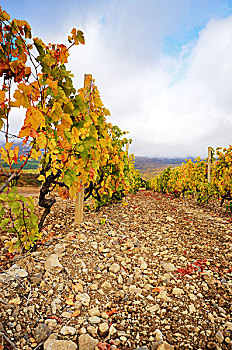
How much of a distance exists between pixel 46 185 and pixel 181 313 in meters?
2.09

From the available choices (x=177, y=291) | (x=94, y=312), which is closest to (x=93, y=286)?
(x=94, y=312)

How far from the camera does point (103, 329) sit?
173 cm

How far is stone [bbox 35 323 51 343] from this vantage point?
5.18 ft

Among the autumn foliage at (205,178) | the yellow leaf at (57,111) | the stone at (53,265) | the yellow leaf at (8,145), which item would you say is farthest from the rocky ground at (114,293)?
the autumn foliage at (205,178)

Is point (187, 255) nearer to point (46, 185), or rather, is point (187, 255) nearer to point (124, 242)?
point (124, 242)

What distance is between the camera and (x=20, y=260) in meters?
2.35

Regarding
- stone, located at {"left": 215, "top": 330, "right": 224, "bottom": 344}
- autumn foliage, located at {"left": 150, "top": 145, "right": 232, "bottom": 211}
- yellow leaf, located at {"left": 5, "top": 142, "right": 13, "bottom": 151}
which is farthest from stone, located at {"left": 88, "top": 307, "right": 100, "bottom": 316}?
autumn foliage, located at {"left": 150, "top": 145, "right": 232, "bottom": 211}

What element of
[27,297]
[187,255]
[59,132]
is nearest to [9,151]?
[59,132]

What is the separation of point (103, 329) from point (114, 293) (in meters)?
0.49

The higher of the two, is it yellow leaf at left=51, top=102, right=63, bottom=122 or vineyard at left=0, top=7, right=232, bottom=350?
yellow leaf at left=51, top=102, right=63, bottom=122

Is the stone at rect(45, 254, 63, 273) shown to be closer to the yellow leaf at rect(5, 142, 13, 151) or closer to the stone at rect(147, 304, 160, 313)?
the stone at rect(147, 304, 160, 313)

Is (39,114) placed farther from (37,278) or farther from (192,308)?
(192,308)

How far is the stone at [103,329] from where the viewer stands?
1.71m

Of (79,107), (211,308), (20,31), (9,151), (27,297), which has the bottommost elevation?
(211,308)
